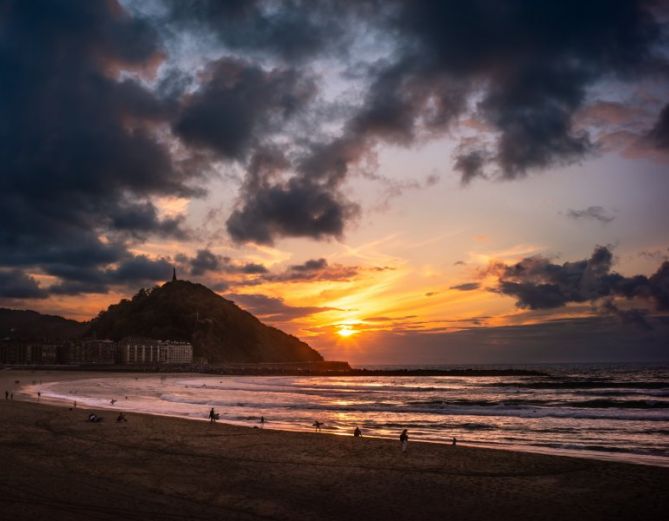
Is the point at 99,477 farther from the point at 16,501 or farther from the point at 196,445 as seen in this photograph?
the point at 196,445

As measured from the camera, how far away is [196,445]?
24469mm

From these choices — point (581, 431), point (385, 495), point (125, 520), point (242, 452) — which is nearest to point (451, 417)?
point (581, 431)

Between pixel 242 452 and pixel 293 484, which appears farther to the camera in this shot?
pixel 242 452

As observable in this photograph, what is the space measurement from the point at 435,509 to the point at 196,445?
1344cm

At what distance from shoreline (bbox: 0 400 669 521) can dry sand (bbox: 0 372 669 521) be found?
0.04 meters

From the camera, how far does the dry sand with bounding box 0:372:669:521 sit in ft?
46.6

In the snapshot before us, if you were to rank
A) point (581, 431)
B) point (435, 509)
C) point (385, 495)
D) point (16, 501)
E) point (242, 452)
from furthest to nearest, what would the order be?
point (581, 431), point (242, 452), point (385, 495), point (435, 509), point (16, 501)

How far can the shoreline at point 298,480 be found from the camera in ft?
46.9

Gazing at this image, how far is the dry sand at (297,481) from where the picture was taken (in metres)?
14.2

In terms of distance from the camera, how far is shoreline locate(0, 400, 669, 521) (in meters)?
14.3

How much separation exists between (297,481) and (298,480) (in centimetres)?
18

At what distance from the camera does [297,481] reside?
705 inches

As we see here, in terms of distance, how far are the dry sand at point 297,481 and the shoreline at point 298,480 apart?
0.14ft

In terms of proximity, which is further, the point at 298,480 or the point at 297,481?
the point at 298,480
